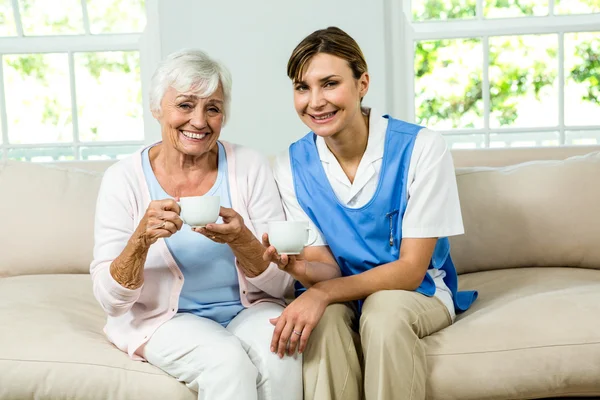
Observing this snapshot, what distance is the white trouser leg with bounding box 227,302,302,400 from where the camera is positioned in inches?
73.4

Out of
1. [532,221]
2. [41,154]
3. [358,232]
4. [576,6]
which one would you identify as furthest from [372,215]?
[41,154]

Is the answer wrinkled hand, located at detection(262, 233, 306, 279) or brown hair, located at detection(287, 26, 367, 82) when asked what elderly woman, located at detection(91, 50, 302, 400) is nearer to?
wrinkled hand, located at detection(262, 233, 306, 279)

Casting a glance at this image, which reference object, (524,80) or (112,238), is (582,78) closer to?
(524,80)

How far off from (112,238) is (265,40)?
5.50ft

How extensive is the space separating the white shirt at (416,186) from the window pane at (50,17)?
2.01 metres

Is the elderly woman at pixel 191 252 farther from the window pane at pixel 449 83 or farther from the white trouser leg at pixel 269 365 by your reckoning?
the window pane at pixel 449 83

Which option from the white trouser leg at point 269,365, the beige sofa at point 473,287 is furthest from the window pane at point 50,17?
the white trouser leg at point 269,365

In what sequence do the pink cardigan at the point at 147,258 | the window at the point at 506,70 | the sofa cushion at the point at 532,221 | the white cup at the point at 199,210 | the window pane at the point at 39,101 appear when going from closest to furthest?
the white cup at the point at 199,210
the pink cardigan at the point at 147,258
the sofa cushion at the point at 532,221
the window at the point at 506,70
the window pane at the point at 39,101

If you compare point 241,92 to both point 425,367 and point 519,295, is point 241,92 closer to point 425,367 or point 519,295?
point 519,295

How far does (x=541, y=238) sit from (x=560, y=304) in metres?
0.52

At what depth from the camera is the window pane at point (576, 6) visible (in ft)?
12.1

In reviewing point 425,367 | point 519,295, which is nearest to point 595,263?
point 519,295

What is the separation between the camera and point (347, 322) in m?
2.03

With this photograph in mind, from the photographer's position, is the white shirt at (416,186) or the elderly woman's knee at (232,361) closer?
the elderly woman's knee at (232,361)
